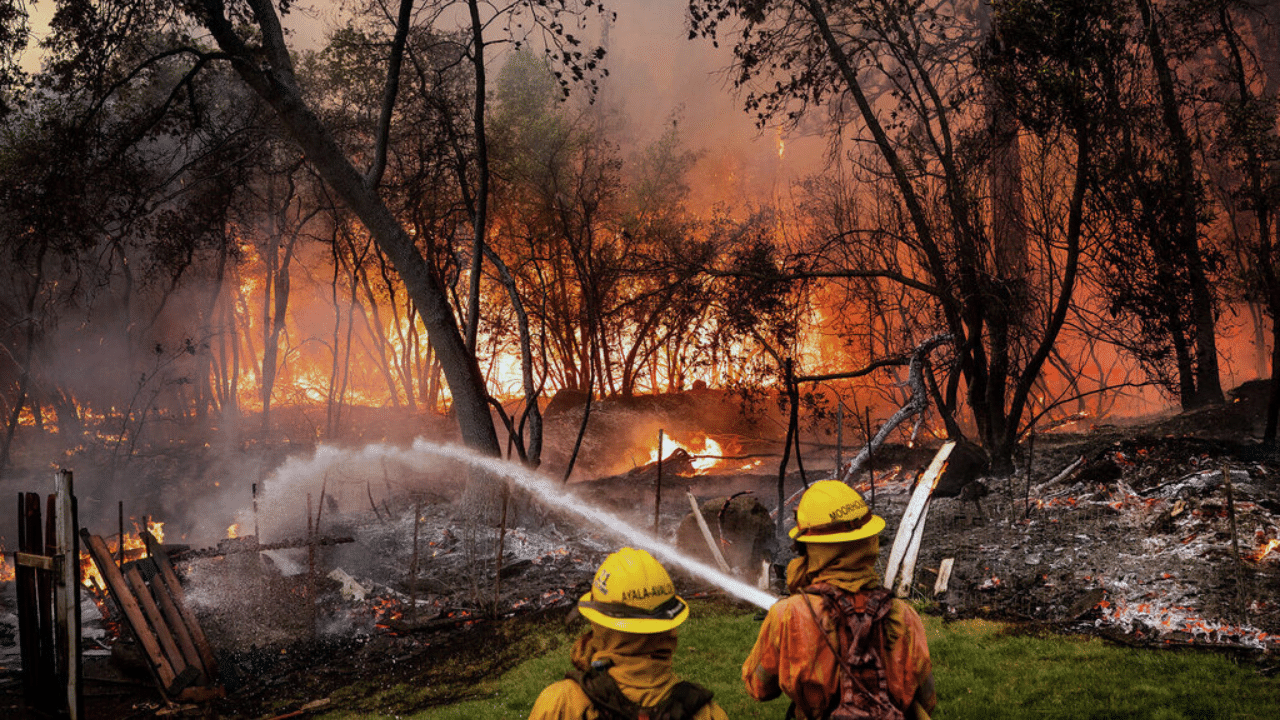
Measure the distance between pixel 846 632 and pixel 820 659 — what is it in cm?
15

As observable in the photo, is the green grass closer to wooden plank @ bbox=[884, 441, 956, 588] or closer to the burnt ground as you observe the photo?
the burnt ground

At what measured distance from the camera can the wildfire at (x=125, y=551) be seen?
9.85 m

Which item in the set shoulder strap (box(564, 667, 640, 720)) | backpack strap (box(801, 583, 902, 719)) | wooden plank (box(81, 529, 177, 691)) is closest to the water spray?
wooden plank (box(81, 529, 177, 691))

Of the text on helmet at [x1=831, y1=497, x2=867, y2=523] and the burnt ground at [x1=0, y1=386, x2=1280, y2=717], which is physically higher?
the text on helmet at [x1=831, y1=497, x2=867, y2=523]

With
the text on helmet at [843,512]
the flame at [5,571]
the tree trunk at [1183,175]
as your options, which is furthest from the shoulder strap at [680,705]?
the flame at [5,571]

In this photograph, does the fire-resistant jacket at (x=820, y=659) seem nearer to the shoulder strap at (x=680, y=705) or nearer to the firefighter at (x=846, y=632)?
the firefighter at (x=846, y=632)

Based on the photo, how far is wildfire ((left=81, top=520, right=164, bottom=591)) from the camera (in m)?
9.85

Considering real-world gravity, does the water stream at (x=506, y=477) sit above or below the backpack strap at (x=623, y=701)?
below

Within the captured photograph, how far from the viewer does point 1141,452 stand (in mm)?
10648

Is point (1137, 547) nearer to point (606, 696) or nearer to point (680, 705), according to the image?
point (680, 705)

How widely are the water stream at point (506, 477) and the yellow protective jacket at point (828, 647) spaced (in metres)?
5.73

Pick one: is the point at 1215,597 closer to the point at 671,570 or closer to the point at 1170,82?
the point at 671,570

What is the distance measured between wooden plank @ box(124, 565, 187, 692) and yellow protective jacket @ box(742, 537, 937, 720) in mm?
6373

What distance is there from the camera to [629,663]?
2627mm
